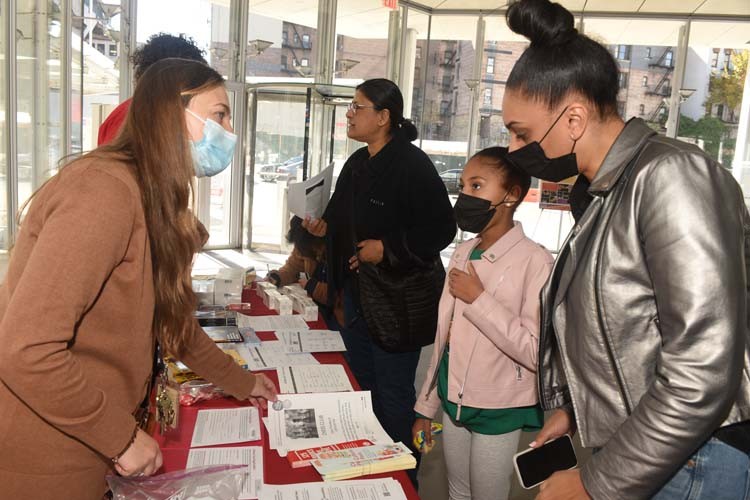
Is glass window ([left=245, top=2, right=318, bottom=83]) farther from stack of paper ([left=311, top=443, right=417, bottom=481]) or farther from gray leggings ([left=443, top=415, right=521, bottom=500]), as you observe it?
stack of paper ([left=311, top=443, right=417, bottom=481])

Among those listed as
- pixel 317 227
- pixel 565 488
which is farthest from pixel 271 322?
pixel 565 488

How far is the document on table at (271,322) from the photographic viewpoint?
2455 millimetres

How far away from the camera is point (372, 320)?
8.62ft

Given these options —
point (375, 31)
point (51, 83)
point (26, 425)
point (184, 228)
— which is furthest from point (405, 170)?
point (375, 31)

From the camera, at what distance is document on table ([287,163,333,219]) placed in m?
2.97

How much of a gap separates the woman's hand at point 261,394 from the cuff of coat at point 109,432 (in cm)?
60

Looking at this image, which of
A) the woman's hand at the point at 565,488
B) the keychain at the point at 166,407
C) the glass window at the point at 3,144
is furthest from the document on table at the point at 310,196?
the glass window at the point at 3,144

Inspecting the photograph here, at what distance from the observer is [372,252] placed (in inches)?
Answer: 104

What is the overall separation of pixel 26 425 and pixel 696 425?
108 cm

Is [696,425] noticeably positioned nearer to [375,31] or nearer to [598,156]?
[598,156]

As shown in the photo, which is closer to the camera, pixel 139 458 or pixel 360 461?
pixel 139 458

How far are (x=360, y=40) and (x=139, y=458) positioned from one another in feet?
29.9

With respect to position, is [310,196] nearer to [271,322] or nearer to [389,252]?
[389,252]

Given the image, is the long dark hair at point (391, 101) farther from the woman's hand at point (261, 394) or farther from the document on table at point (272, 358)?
the woman's hand at point (261, 394)
